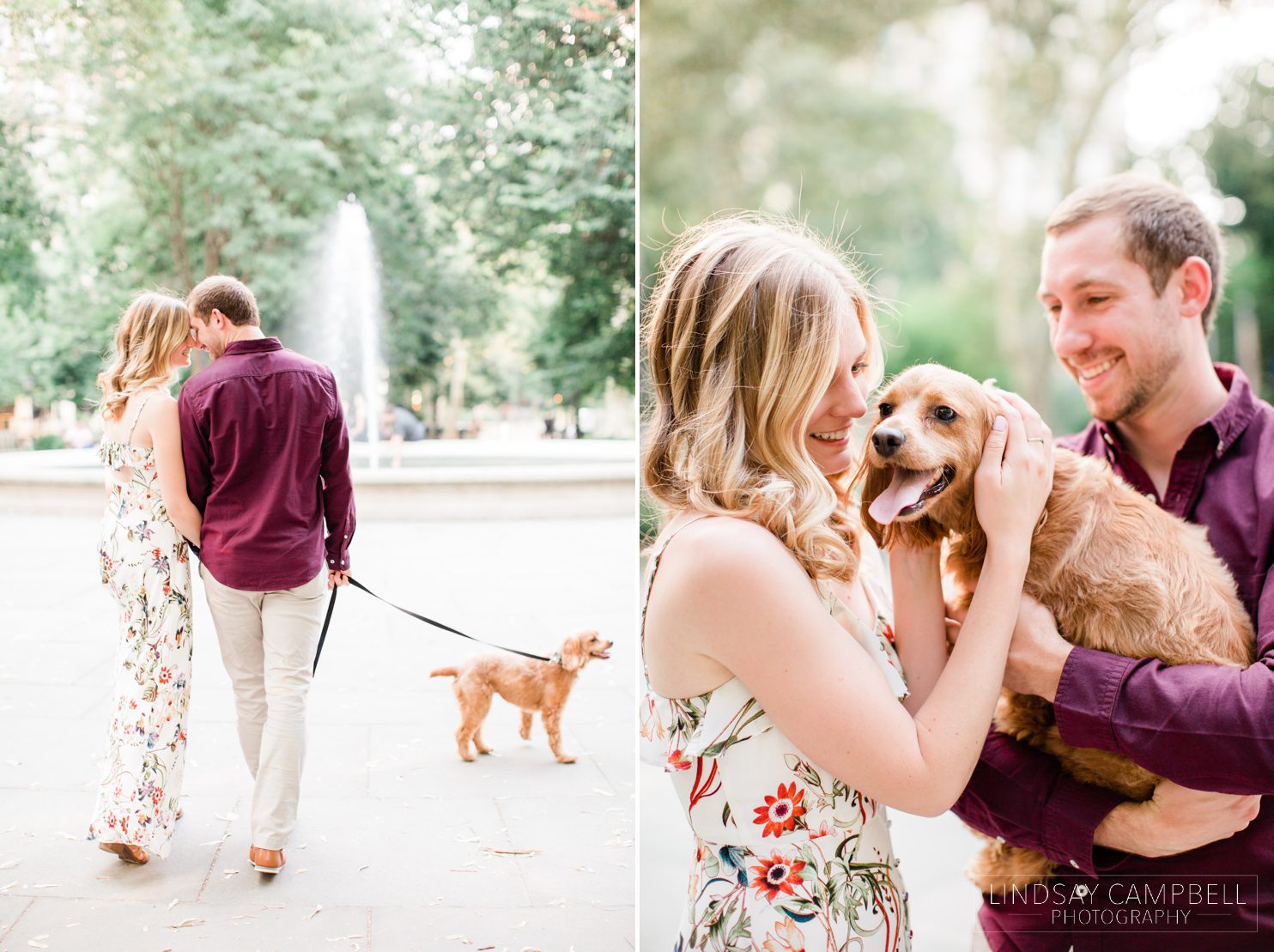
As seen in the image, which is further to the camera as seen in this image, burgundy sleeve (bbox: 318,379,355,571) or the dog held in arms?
burgundy sleeve (bbox: 318,379,355,571)

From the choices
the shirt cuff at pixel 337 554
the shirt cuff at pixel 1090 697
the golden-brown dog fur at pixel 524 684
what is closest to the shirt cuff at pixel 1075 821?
the shirt cuff at pixel 1090 697

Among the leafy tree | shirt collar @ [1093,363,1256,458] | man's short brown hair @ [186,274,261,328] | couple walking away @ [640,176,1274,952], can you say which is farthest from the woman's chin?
the leafy tree

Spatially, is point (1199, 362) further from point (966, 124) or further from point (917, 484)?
point (966, 124)

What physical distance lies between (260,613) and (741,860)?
1586 millimetres

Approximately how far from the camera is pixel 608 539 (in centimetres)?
370

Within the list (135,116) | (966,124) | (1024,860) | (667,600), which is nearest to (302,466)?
(135,116)

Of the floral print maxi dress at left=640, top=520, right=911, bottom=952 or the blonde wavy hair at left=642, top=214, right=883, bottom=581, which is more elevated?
the blonde wavy hair at left=642, top=214, right=883, bottom=581

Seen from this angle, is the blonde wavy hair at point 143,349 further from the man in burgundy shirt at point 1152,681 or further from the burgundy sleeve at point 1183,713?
the burgundy sleeve at point 1183,713

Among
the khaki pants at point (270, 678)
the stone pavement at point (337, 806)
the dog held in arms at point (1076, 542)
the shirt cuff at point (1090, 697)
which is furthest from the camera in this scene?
the khaki pants at point (270, 678)

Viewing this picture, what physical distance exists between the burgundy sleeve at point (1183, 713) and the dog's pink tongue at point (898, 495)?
0.31 meters

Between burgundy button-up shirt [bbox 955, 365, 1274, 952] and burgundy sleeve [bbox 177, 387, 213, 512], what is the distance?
183 centimetres

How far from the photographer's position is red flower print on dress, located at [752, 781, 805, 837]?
121cm

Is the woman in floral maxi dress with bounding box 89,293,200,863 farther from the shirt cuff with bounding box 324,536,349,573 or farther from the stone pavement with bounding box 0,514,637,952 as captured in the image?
the shirt cuff with bounding box 324,536,349,573

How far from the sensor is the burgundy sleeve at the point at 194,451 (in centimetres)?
229
